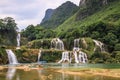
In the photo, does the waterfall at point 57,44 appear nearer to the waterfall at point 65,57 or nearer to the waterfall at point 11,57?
the waterfall at point 65,57

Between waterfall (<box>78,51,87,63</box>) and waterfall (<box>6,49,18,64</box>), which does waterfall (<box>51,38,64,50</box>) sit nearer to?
waterfall (<box>78,51,87,63</box>)

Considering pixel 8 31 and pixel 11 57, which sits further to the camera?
pixel 8 31

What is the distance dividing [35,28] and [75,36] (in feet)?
125

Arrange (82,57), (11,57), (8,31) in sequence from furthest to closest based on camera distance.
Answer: (8,31)
(82,57)
(11,57)

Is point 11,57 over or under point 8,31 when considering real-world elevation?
under

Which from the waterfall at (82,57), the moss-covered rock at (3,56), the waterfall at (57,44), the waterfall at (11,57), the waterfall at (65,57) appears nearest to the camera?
the moss-covered rock at (3,56)

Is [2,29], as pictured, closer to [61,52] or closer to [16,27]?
[16,27]

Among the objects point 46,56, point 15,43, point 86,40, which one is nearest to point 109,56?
point 86,40

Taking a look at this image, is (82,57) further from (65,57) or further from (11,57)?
(11,57)

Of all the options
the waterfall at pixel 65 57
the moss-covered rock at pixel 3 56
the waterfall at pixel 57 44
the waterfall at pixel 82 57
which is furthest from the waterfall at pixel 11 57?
the waterfall at pixel 57 44

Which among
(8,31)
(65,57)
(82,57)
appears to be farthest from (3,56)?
(8,31)

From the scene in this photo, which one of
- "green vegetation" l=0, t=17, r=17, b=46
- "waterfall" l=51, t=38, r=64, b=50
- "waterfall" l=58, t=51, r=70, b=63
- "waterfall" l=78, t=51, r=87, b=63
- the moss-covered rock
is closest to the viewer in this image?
the moss-covered rock

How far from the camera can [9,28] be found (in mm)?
148000

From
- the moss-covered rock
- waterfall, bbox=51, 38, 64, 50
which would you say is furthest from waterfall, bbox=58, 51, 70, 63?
the moss-covered rock
